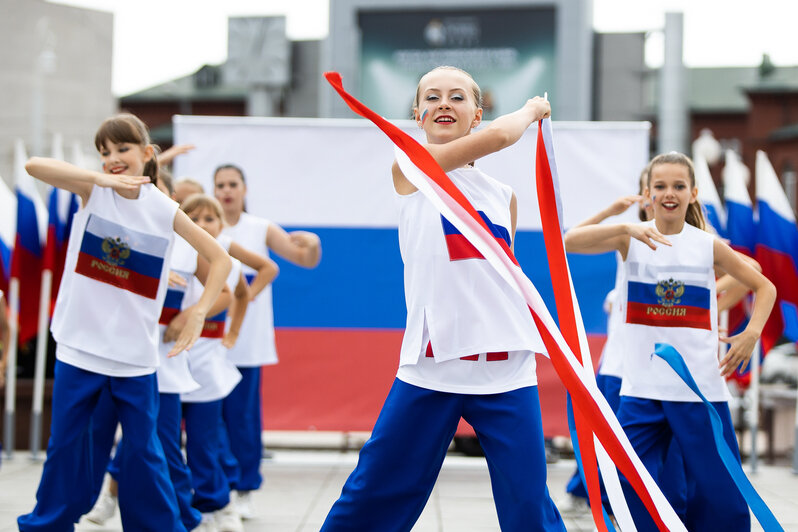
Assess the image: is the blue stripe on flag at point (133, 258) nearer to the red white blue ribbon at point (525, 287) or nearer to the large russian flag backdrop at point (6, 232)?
the red white blue ribbon at point (525, 287)

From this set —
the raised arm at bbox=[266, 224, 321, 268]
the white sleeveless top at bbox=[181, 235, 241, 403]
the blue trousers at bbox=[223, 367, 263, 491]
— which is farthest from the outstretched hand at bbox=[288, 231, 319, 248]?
the blue trousers at bbox=[223, 367, 263, 491]

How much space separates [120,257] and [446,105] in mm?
1533

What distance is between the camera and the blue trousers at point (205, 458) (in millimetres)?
4699

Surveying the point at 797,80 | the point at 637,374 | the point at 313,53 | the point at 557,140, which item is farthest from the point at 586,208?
the point at 797,80

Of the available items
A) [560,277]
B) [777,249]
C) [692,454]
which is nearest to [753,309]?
[692,454]

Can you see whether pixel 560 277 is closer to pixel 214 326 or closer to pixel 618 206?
pixel 618 206

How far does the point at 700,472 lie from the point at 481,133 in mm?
1849

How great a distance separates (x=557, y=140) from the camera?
7113mm

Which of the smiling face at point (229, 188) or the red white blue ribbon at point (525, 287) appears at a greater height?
the smiling face at point (229, 188)

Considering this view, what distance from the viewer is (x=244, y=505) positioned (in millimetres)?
5289

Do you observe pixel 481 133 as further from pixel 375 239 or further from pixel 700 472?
pixel 375 239

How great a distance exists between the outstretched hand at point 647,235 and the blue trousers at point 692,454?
0.65 m

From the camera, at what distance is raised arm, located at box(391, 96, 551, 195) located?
250 cm

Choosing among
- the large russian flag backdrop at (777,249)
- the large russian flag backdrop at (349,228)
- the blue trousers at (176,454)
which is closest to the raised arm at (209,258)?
the blue trousers at (176,454)
